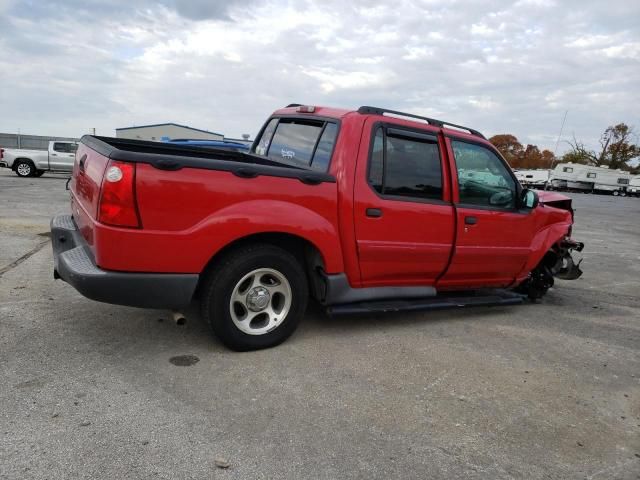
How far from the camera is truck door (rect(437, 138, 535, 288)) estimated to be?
454 cm

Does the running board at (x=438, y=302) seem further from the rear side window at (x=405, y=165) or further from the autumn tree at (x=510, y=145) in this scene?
the autumn tree at (x=510, y=145)

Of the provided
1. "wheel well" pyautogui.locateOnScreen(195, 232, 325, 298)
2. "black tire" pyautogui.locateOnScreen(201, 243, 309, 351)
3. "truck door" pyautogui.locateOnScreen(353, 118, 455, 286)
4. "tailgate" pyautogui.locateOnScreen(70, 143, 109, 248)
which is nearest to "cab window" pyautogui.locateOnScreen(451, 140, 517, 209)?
"truck door" pyautogui.locateOnScreen(353, 118, 455, 286)

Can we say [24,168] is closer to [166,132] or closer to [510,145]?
[166,132]

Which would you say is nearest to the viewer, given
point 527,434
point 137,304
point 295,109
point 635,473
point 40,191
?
point 635,473

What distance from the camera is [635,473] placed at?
8.55 ft

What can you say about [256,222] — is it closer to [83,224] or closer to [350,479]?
[83,224]

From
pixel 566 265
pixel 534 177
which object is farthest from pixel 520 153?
pixel 566 265

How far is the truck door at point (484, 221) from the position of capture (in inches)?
179

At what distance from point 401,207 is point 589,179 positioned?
57.6 metres

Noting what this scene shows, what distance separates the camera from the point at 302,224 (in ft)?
11.9

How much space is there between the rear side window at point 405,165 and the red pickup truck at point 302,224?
0.04ft

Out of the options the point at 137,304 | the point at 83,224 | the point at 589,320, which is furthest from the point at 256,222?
the point at 589,320

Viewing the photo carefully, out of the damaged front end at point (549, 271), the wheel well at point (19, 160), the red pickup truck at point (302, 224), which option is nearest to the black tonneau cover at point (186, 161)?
the red pickup truck at point (302, 224)

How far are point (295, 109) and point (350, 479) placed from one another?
348 cm
